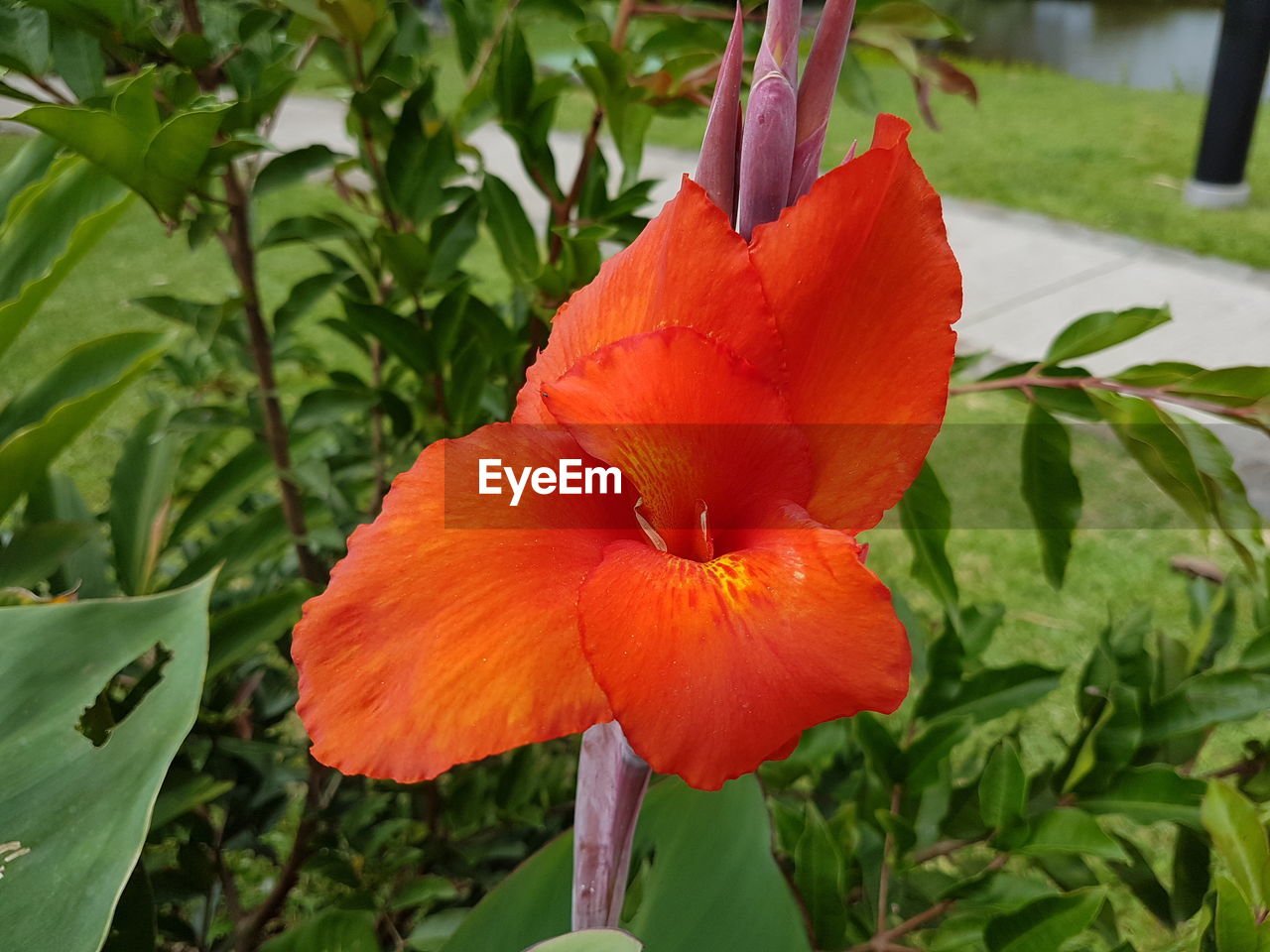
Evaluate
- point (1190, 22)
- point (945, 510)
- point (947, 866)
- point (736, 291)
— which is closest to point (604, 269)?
point (736, 291)

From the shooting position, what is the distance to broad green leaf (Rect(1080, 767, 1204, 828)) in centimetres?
68

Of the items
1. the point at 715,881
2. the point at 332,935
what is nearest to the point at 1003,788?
the point at 715,881

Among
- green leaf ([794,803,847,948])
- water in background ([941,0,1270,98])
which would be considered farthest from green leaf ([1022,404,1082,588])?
water in background ([941,0,1270,98])

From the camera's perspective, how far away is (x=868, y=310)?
272mm

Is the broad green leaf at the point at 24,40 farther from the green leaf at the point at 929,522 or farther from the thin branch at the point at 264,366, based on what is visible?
the green leaf at the point at 929,522

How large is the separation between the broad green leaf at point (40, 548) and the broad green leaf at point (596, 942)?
53 centimetres

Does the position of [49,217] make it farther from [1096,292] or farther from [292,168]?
[1096,292]

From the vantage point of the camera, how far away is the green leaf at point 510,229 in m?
0.81

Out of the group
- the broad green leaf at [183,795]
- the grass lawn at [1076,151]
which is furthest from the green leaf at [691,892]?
the grass lawn at [1076,151]

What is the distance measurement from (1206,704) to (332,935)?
0.61 metres

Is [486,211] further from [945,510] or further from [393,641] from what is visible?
[393,641]

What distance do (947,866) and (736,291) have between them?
1362mm

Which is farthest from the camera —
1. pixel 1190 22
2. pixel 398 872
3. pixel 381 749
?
pixel 1190 22

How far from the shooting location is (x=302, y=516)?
915 millimetres
